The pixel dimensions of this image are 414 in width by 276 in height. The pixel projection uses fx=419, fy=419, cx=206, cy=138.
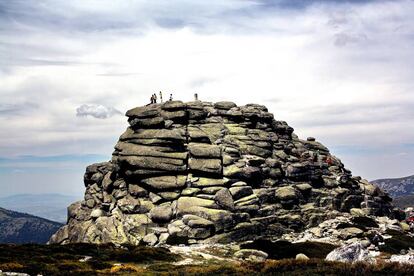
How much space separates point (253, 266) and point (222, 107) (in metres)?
55.0

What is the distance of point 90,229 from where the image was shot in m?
68.6

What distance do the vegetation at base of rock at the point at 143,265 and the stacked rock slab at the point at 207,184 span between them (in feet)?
51.5

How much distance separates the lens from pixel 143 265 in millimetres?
39344

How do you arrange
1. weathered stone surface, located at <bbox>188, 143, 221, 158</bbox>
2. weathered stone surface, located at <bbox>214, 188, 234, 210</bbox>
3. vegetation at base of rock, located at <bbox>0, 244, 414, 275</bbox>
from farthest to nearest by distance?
weathered stone surface, located at <bbox>188, 143, 221, 158</bbox>
weathered stone surface, located at <bbox>214, 188, 234, 210</bbox>
vegetation at base of rock, located at <bbox>0, 244, 414, 275</bbox>

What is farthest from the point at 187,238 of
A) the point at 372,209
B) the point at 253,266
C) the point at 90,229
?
the point at 372,209

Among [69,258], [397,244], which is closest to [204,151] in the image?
[397,244]

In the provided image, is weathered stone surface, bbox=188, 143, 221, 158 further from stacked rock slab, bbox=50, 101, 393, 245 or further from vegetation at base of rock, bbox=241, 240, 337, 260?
vegetation at base of rock, bbox=241, 240, 337, 260

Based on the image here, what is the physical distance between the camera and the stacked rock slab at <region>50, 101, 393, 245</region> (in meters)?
64.4

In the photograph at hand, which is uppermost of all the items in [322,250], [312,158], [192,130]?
[192,130]

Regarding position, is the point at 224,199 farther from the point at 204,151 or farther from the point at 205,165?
the point at 204,151

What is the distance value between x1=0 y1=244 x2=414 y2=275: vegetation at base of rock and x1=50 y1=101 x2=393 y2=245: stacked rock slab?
15710 millimetres

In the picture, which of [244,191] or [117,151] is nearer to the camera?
[244,191]

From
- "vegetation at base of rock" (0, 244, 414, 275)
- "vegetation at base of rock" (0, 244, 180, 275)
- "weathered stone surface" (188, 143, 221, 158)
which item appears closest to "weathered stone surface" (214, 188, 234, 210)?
"weathered stone surface" (188, 143, 221, 158)

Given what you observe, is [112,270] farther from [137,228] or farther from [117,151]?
[117,151]
